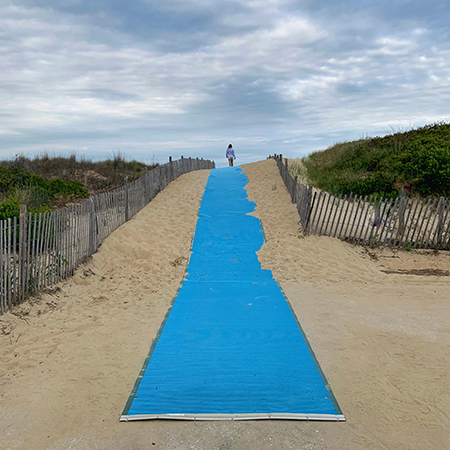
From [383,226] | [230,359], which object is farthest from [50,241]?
[383,226]

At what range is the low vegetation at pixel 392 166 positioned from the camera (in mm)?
13859

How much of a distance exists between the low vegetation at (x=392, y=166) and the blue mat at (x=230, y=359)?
25.1 ft

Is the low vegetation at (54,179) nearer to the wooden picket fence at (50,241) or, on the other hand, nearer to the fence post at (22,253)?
the wooden picket fence at (50,241)

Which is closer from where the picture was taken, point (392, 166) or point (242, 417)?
point (242, 417)

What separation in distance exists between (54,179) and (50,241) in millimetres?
10481

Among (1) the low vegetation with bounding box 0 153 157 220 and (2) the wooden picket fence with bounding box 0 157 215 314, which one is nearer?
(2) the wooden picket fence with bounding box 0 157 215 314

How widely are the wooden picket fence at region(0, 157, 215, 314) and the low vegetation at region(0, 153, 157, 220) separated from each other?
57.1 inches

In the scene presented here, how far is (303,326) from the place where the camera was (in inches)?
249

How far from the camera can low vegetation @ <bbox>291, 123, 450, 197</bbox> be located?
45.5ft

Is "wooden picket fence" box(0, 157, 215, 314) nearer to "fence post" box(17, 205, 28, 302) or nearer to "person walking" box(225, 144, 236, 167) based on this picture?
"fence post" box(17, 205, 28, 302)

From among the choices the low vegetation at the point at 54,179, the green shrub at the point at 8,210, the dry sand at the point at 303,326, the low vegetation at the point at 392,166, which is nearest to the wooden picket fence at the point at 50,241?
the dry sand at the point at 303,326

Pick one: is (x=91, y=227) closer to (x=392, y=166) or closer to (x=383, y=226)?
(x=383, y=226)

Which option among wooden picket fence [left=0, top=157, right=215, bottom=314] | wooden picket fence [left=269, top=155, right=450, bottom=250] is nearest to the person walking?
wooden picket fence [left=0, top=157, right=215, bottom=314]

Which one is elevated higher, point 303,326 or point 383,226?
point 383,226
